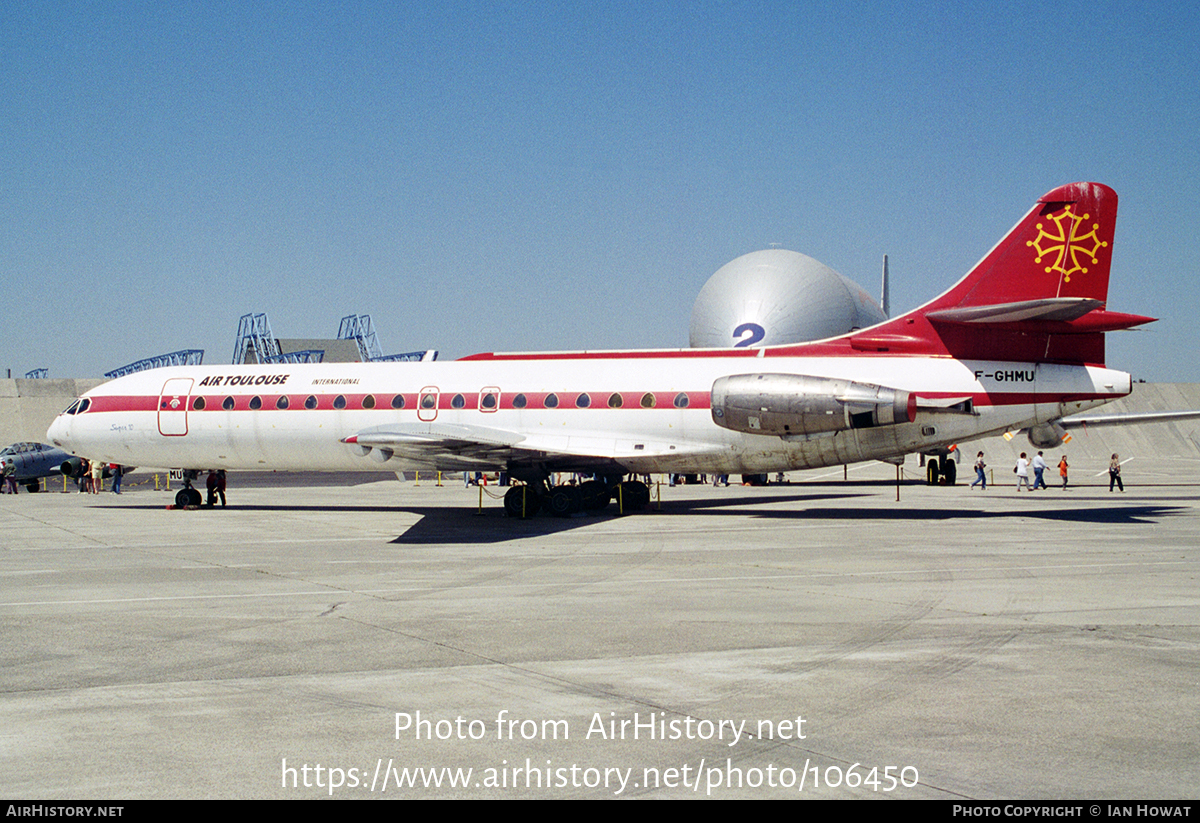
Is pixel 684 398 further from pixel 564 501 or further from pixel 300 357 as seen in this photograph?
pixel 300 357

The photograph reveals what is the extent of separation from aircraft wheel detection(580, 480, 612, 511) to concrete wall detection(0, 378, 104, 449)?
48.4 meters

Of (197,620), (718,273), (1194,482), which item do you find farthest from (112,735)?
(718,273)

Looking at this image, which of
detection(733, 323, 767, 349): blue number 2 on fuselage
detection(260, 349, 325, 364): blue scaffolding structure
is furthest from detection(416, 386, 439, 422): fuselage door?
detection(260, 349, 325, 364): blue scaffolding structure

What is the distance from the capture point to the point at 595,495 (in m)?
25.4

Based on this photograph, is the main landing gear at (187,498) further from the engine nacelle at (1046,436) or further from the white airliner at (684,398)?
the engine nacelle at (1046,436)

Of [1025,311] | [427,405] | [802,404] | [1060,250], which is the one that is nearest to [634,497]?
[427,405]

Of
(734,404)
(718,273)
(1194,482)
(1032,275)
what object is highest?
(718,273)

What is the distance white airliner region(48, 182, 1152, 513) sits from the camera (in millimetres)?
21312

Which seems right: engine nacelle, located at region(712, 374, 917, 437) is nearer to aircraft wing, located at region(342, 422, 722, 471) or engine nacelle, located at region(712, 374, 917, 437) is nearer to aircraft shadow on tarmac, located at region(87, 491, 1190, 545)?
aircraft wing, located at region(342, 422, 722, 471)

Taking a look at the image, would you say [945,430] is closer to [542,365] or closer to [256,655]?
[542,365]

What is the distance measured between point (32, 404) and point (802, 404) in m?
61.1

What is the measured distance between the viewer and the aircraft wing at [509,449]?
2211cm

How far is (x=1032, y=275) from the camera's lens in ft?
70.7

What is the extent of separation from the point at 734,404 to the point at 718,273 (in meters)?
40.6
